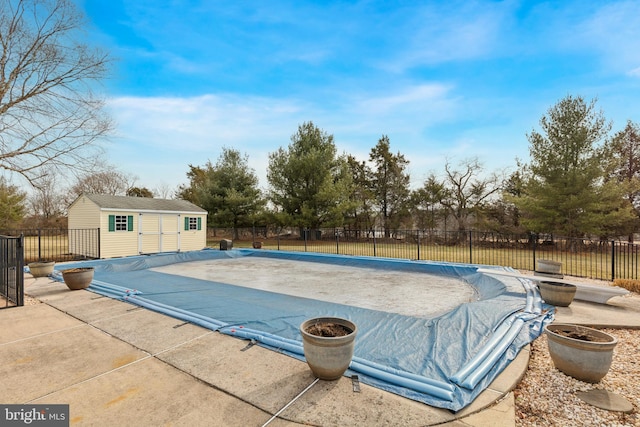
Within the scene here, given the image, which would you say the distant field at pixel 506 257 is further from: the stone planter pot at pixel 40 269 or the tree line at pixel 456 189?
the stone planter pot at pixel 40 269

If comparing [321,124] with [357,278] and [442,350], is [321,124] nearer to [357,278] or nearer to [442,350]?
[357,278]

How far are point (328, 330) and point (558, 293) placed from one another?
170 inches

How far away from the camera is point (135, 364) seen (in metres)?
2.86

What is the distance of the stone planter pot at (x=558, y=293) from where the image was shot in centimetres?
460

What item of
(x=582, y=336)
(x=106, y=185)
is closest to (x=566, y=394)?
(x=582, y=336)

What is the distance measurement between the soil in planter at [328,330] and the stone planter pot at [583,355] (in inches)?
76.0

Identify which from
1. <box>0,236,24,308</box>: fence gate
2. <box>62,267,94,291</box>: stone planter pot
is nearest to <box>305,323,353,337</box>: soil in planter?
<box>0,236,24,308</box>: fence gate

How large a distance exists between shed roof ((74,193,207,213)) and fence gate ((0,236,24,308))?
6.98 meters

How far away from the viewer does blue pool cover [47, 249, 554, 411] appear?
2.44 metres

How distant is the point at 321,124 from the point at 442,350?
71.2 ft

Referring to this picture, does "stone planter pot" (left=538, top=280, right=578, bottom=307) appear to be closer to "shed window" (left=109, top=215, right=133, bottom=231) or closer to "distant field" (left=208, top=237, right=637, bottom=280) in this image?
"distant field" (left=208, top=237, right=637, bottom=280)

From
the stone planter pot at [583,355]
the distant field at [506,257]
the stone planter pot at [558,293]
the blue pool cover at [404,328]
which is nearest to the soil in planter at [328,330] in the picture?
the blue pool cover at [404,328]

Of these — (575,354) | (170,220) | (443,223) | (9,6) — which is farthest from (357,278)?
(443,223)

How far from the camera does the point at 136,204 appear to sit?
13336 millimetres
